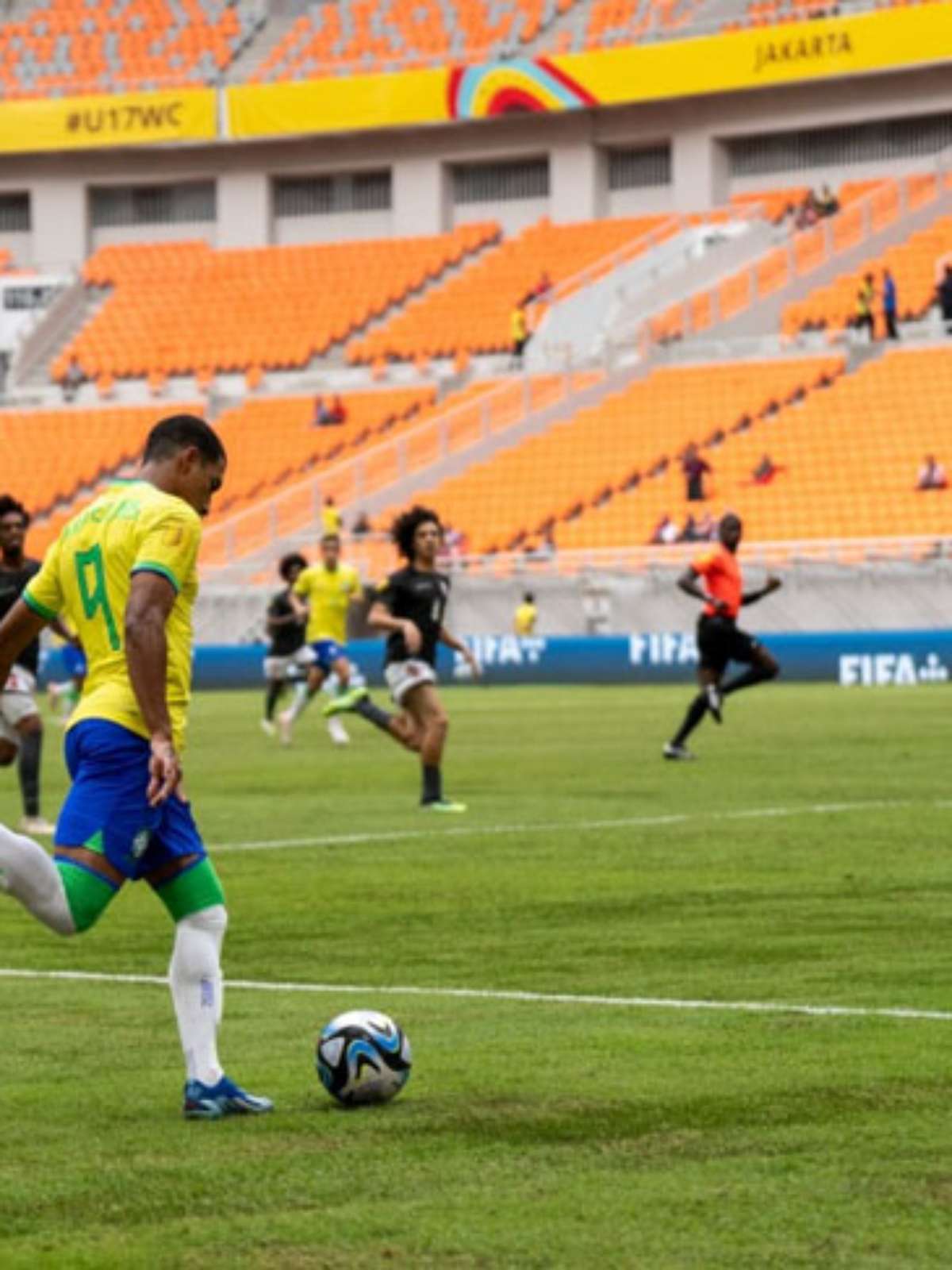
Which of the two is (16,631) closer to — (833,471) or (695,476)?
(695,476)

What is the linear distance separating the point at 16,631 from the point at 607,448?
47366 millimetres

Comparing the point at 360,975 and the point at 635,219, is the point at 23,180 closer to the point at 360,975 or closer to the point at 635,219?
the point at 635,219

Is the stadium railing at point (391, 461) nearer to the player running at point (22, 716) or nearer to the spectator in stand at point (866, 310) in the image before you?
the spectator in stand at point (866, 310)

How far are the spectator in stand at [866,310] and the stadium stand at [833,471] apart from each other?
32.2 inches

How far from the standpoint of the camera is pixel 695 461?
51.8 meters

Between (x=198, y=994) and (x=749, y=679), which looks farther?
(x=749, y=679)

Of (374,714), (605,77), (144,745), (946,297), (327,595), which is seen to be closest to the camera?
(144,745)

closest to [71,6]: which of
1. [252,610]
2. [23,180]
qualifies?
[23,180]

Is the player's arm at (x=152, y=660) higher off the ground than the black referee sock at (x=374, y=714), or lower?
higher

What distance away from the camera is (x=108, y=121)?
239 ft

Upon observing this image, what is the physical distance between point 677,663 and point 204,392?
22.1m

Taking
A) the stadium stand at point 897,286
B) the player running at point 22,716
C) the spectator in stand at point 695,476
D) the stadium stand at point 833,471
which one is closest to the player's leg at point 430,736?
the player running at point 22,716

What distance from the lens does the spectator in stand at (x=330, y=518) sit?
177ft

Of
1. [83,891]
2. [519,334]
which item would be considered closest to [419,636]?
[83,891]
